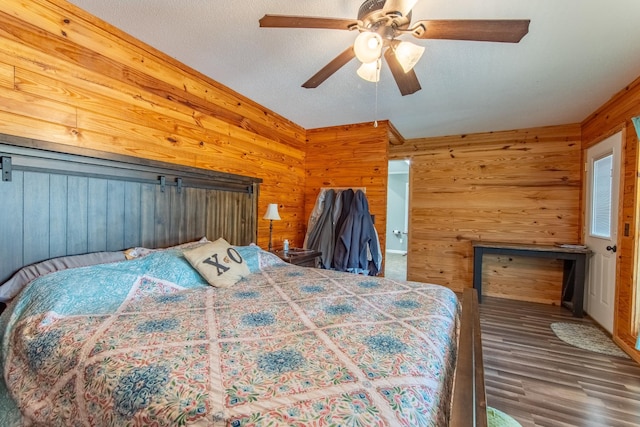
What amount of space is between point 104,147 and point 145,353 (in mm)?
1535

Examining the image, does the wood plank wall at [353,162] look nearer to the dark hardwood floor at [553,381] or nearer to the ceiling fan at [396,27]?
the dark hardwood floor at [553,381]

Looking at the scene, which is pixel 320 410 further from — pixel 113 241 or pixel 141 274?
pixel 113 241

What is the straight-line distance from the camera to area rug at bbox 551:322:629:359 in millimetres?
2496

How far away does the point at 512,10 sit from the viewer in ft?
5.36

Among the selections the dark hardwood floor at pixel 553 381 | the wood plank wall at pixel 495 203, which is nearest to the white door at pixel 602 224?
the wood plank wall at pixel 495 203

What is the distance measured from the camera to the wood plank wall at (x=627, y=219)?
2408 millimetres

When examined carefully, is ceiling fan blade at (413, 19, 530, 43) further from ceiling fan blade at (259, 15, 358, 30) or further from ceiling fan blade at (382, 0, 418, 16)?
ceiling fan blade at (259, 15, 358, 30)

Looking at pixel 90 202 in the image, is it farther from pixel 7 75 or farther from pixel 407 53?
pixel 407 53

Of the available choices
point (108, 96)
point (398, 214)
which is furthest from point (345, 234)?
point (398, 214)

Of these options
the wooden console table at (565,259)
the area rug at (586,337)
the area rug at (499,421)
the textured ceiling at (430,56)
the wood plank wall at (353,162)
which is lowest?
the area rug at (586,337)

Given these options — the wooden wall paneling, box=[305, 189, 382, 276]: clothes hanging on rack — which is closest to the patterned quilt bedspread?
the wooden wall paneling

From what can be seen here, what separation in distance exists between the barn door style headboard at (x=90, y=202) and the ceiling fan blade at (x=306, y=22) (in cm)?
135

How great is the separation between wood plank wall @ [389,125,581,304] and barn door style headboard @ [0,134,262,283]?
3.17m

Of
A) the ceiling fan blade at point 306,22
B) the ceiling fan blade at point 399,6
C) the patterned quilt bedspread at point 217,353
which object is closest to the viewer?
the patterned quilt bedspread at point 217,353
